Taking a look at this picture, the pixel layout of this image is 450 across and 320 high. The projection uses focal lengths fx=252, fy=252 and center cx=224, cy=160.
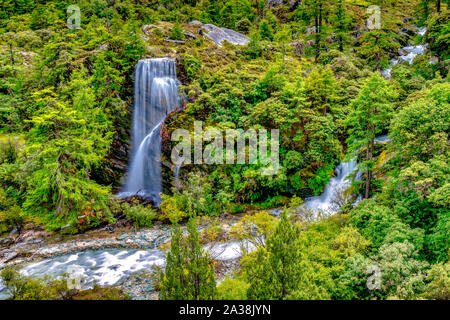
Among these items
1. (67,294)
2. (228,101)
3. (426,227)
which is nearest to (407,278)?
(426,227)

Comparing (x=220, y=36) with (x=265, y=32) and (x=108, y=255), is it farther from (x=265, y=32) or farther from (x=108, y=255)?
(x=108, y=255)

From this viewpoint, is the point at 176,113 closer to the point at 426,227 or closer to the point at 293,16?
the point at 426,227

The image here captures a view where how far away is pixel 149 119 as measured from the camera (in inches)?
996

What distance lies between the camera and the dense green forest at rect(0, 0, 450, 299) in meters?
10.1

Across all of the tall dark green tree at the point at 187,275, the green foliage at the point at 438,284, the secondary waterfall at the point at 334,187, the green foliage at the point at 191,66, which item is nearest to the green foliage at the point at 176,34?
the green foliage at the point at 191,66

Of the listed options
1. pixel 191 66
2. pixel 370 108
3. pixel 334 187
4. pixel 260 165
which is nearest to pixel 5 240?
Answer: pixel 260 165

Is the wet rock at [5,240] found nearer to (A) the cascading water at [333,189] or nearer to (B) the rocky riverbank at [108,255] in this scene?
(B) the rocky riverbank at [108,255]

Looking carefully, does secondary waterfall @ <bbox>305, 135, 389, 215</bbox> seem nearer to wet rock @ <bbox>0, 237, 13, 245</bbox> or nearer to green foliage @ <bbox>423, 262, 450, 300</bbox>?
green foliage @ <bbox>423, 262, 450, 300</bbox>

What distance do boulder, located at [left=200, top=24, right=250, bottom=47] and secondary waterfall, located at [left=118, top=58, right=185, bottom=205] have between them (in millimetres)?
12019

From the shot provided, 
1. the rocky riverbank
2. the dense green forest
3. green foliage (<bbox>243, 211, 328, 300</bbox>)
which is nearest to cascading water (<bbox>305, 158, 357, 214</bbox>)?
the dense green forest

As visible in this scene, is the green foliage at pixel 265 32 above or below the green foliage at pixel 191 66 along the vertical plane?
above

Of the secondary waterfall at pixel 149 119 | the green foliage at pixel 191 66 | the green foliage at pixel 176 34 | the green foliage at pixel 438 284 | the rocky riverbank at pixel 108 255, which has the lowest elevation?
the rocky riverbank at pixel 108 255

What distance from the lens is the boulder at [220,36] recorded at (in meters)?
35.9

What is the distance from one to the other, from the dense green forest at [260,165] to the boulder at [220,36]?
1900 mm
